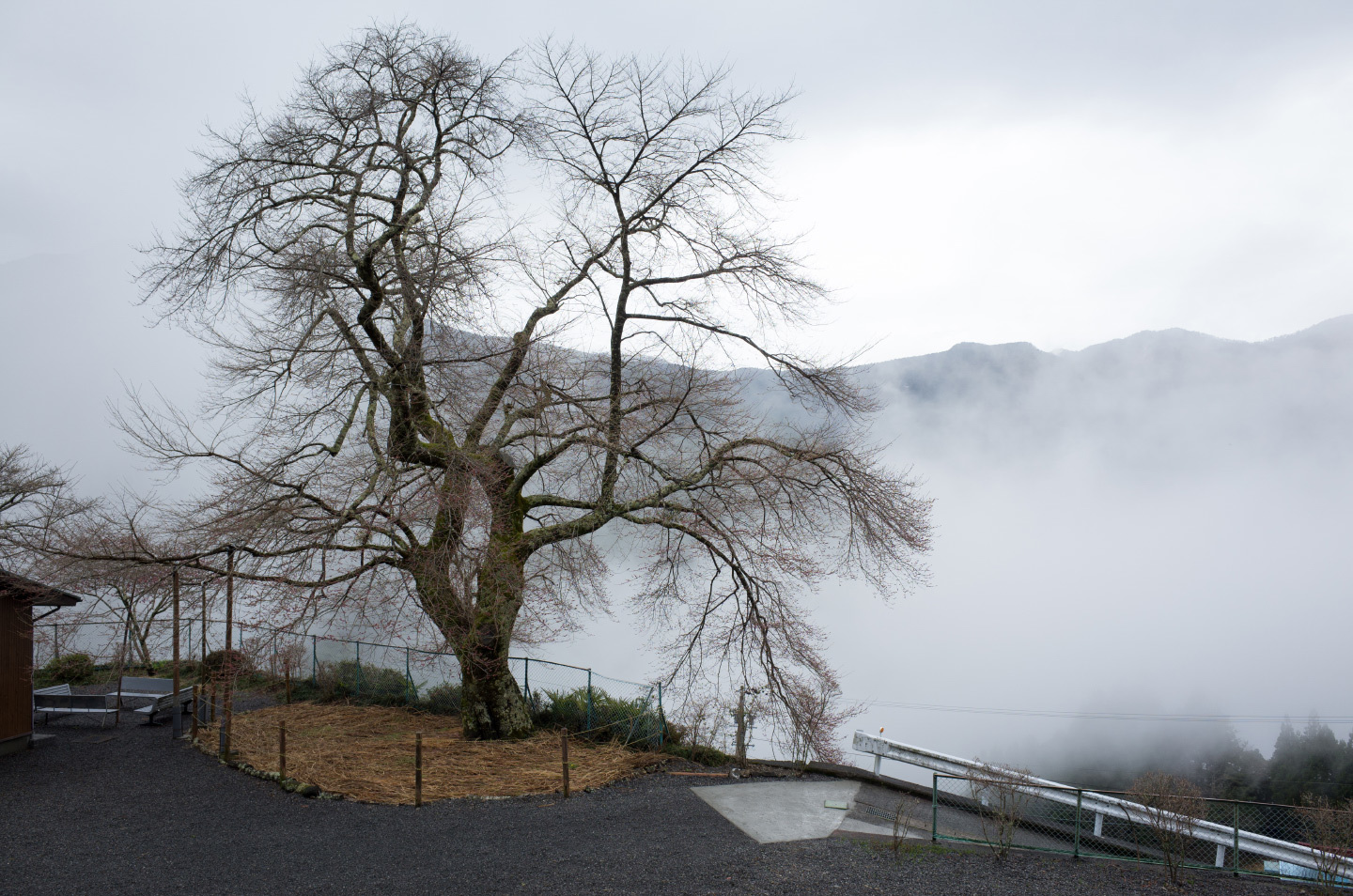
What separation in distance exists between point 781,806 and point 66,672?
63.8 feet

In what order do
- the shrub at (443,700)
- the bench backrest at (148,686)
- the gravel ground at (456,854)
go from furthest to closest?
the bench backrest at (148,686) < the shrub at (443,700) < the gravel ground at (456,854)

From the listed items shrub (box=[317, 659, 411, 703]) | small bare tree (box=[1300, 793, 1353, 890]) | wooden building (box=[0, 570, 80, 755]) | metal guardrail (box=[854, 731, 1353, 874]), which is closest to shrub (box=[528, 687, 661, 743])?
metal guardrail (box=[854, 731, 1353, 874])

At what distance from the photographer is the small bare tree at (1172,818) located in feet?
27.8

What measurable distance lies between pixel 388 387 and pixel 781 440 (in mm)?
5975

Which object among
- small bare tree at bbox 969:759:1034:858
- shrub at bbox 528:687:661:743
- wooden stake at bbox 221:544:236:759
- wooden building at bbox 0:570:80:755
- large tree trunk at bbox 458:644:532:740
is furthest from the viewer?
shrub at bbox 528:687:661:743

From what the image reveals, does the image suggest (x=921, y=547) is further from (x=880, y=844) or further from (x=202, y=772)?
(x=202, y=772)

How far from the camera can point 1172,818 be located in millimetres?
8664

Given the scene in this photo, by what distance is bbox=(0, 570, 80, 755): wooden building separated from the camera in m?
13.1

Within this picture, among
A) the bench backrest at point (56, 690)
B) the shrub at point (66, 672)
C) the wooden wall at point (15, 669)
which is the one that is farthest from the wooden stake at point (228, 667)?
the shrub at point (66, 672)

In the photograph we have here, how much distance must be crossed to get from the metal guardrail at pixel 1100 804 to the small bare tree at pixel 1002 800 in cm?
8

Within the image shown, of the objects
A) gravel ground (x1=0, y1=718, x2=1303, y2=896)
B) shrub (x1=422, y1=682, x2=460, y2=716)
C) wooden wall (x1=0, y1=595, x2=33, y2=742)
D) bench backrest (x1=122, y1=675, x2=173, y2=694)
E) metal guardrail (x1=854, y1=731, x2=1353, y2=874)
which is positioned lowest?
metal guardrail (x1=854, y1=731, x2=1353, y2=874)

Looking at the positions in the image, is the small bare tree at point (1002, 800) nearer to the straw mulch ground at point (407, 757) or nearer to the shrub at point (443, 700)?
the straw mulch ground at point (407, 757)

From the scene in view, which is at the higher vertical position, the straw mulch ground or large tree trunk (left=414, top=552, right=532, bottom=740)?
large tree trunk (left=414, top=552, right=532, bottom=740)

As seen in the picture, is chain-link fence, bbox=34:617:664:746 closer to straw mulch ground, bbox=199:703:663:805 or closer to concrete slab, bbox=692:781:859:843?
straw mulch ground, bbox=199:703:663:805
